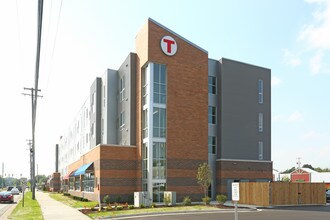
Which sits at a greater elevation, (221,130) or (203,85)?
(203,85)

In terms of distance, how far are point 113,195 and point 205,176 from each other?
8.14 meters

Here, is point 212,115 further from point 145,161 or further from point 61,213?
point 61,213

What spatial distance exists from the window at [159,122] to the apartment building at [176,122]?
86 mm

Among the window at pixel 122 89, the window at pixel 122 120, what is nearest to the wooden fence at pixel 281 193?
the window at pixel 122 120

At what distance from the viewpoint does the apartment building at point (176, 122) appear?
32719 millimetres

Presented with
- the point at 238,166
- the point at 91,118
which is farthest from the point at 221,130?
the point at 91,118

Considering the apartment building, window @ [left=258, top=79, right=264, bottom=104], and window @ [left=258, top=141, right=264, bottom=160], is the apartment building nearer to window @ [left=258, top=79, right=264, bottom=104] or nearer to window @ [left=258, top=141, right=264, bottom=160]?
window @ [left=258, top=141, right=264, bottom=160]

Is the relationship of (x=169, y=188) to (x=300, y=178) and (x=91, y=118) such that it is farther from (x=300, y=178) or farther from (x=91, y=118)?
(x=300, y=178)

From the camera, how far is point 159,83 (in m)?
33.6

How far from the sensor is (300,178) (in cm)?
8781

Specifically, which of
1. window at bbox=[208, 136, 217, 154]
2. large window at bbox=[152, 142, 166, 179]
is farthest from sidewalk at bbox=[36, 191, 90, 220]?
window at bbox=[208, 136, 217, 154]

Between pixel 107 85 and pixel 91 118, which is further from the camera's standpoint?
pixel 91 118

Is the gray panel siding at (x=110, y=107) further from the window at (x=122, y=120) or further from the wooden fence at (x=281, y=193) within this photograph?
the wooden fence at (x=281, y=193)

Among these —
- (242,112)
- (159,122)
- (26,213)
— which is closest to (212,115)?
(242,112)
